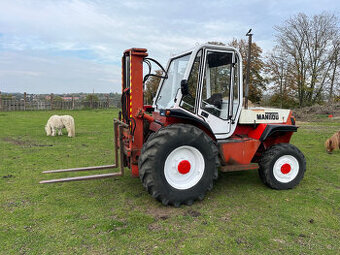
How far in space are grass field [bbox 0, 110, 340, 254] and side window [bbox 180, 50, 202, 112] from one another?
1.64 m

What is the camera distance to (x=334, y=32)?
25594 mm

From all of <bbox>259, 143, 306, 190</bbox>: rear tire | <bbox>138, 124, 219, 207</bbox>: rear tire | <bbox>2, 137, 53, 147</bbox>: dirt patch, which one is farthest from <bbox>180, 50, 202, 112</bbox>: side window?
<bbox>2, 137, 53, 147</bbox>: dirt patch

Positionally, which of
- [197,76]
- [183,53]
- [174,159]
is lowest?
[174,159]

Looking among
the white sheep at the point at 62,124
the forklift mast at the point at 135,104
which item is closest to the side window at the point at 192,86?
the forklift mast at the point at 135,104

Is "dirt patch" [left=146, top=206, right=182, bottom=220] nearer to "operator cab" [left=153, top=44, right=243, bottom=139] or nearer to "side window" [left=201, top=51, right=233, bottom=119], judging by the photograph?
"operator cab" [left=153, top=44, right=243, bottom=139]

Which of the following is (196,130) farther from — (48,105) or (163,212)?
(48,105)

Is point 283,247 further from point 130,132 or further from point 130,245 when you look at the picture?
point 130,132

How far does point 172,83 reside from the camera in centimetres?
480

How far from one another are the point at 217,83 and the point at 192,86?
2.48 ft

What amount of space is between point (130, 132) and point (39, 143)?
616 cm

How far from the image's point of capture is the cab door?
4570 mm

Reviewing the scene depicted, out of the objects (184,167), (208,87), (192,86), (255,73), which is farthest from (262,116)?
(255,73)

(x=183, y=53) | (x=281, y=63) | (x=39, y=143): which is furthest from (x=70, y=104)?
(x=183, y=53)

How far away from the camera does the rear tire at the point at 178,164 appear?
378 cm
